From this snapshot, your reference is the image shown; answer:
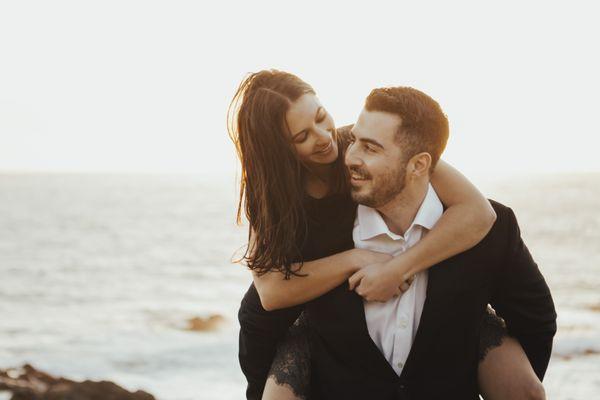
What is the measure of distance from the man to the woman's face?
0.32 metres

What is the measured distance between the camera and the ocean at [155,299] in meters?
9.98

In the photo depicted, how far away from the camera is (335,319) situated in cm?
330

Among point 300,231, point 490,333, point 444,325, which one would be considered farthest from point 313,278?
point 490,333

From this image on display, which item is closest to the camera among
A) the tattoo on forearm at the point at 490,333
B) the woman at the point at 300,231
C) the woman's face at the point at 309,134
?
the woman at the point at 300,231

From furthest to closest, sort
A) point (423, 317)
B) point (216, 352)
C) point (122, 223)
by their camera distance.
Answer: point (122, 223), point (216, 352), point (423, 317)

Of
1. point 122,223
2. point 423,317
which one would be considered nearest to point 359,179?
point 423,317

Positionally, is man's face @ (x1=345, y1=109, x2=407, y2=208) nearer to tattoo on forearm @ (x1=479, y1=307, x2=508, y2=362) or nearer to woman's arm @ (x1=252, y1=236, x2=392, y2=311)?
woman's arm @ (x1=252, y1=236, x2=392, y2=311)

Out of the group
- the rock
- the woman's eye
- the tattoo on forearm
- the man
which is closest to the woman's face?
the woman's eye

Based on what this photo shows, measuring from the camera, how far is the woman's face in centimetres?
362

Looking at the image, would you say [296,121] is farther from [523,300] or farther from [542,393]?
[542,393]

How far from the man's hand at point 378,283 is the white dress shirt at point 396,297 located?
102mm

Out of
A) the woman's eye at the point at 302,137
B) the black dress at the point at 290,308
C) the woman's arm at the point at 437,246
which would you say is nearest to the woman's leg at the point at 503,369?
the woman's arm at the point at 437,246

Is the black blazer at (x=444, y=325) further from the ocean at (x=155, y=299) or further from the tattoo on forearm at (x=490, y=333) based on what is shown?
the ocean at (x=155, y=299)

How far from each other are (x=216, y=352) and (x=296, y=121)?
27.3ft
